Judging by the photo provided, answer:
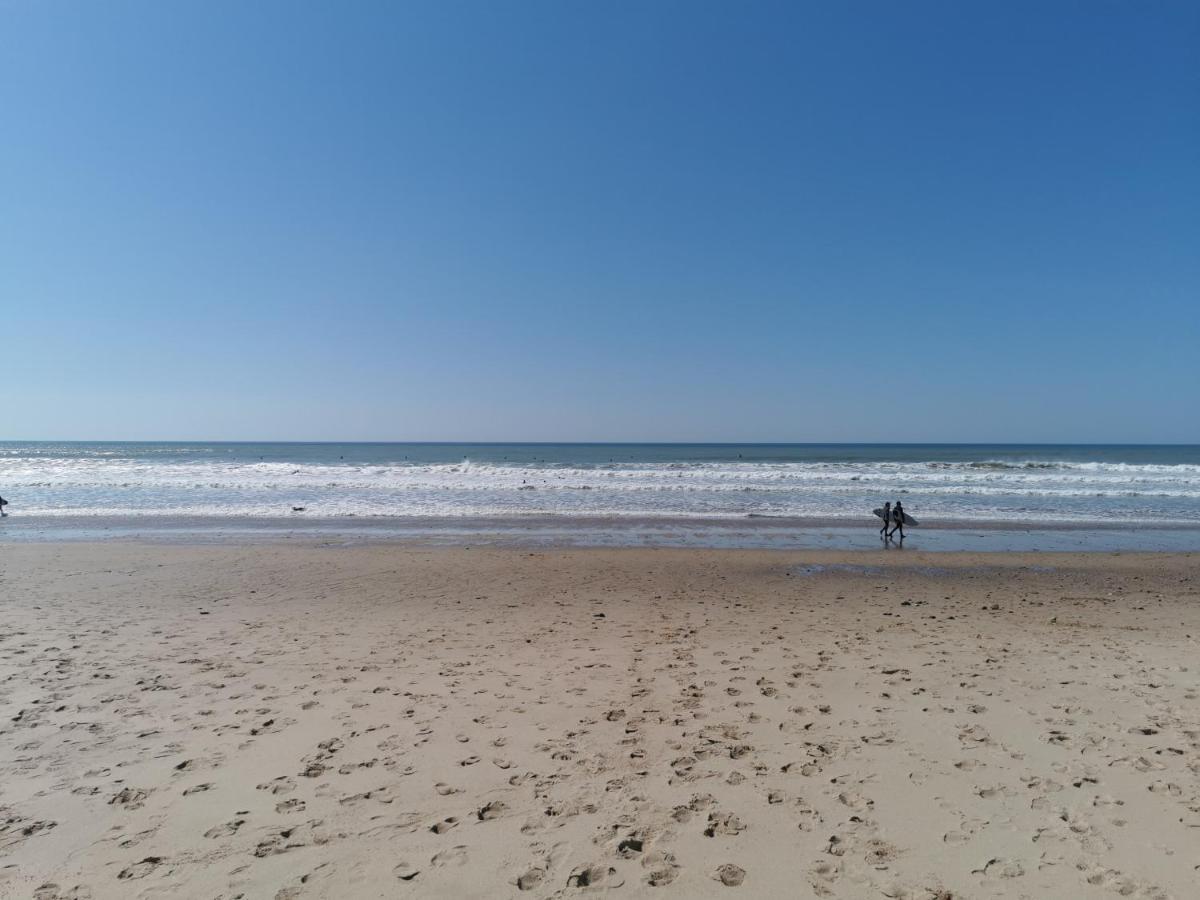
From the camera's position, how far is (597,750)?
4.56 m

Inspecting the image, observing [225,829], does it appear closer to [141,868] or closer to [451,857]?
[141,868]

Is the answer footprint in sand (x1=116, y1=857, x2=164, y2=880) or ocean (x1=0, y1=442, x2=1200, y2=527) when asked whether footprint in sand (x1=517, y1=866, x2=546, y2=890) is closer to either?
footprint in sand (x1=116, y1=857, x2=164, y2=880)

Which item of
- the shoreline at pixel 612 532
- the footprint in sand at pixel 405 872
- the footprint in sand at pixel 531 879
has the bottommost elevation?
the shoreline at pixel 612 532

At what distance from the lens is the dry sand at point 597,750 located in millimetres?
3248

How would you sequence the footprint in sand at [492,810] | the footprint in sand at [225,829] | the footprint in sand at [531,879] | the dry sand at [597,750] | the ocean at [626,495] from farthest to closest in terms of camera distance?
the ocean at [626,495]
the footprint in sand at [492,810]
the footprint in sand at [225,829]
the dry sand at [597,750]
the footprint in sand at [531,879]

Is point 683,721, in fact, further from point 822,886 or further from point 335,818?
point 335,818

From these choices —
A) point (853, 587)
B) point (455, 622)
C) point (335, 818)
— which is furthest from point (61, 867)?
point (853, 587)

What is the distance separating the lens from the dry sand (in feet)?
10.7

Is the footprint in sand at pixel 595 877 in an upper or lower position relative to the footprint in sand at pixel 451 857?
upper

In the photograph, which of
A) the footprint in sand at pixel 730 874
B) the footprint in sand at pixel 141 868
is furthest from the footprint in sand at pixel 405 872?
the footprint in sand at pixel 730 874

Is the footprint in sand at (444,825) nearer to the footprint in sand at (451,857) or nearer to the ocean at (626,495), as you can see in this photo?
the footprint in sand at (451,857)

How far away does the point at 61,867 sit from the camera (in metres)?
3.24

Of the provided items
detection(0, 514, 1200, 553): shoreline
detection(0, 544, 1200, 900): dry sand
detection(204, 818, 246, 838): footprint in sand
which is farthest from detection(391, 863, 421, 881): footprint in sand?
detection(0, 514, 1200, 553): shoreline

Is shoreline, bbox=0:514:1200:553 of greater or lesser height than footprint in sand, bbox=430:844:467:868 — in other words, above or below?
below
